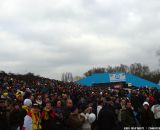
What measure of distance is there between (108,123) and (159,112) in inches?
223

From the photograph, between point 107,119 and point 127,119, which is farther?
point 127,119

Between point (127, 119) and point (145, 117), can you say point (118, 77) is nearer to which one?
point (145, 117)

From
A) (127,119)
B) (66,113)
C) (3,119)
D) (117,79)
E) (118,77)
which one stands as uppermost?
(118,77)

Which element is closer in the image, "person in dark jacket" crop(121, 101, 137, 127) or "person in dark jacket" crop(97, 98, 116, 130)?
"person in dark jacket" crop(97, 98, 116, 130)

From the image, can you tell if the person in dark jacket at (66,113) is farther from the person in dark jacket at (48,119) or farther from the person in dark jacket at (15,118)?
the person in dark jacket at (15,118)

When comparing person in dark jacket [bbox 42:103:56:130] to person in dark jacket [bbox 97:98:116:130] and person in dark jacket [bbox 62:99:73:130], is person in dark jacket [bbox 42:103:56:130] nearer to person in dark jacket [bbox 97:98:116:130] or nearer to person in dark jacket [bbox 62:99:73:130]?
person in dark jacket [bbox 62:99:73:130]

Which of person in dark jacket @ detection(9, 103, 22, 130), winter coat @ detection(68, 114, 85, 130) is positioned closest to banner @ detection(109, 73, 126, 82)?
winter coat @ detection(68, 114, 85, 130)

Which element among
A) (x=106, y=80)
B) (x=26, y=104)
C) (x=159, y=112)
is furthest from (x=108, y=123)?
(x=106, y=80)

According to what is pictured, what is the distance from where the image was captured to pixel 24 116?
12758 millimetres

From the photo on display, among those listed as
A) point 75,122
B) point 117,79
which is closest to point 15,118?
point 75,122

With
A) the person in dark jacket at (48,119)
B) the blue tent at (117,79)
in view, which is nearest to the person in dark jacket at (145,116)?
the person in dark jacket at (48,119)

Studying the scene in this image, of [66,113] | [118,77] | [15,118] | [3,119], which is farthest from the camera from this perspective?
[118,77]

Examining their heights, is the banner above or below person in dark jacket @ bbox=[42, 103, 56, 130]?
above

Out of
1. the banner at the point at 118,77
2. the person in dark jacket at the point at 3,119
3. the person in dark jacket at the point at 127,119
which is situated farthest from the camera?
the banner at the point at 118,77
